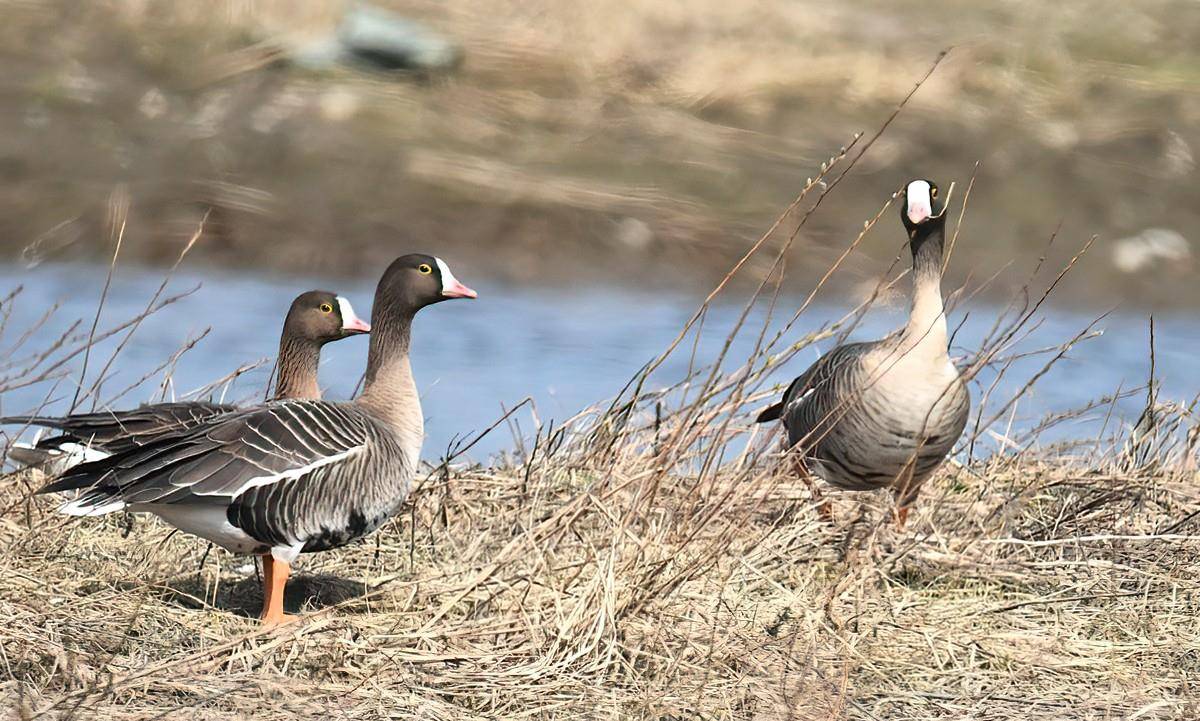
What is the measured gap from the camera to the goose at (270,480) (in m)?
5.15

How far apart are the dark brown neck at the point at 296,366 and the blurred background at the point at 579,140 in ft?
18.8

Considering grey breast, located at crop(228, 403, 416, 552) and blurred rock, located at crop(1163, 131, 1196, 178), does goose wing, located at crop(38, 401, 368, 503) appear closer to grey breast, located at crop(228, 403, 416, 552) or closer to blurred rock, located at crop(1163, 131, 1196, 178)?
grey breast, located at crop(228, 403, 416, 552)

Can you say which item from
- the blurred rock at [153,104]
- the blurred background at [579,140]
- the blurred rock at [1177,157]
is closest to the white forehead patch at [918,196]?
the blurred background at [579,140]

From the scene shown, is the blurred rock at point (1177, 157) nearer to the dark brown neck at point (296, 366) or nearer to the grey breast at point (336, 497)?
the dark brown neck at point (296, 366)

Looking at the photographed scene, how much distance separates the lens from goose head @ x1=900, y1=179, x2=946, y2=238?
6.44m

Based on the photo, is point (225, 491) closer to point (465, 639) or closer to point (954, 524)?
point (465, 639)

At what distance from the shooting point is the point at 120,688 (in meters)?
4.41

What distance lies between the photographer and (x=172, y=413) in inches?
233

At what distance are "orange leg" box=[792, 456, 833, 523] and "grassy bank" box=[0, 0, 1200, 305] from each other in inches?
262

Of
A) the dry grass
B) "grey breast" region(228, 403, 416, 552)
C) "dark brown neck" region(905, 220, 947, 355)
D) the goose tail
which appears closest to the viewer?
the dry grass

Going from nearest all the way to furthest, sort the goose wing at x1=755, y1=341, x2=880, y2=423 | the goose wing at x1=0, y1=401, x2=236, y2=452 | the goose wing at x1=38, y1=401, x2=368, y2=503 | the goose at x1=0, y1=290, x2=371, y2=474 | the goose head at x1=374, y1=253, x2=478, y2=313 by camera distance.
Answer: the goose wing at x1=38, y1=401, x2=368, y2=503
the goose wing at x1=0, y1=401, x2=236, y2=452
the goose at x1=0, y1=290, x2=371, y2=474
the goose head at x1=374, y1=253, x2=478, y2=313
the goose wing at x1=755, y1=341, x2=880, y2=423

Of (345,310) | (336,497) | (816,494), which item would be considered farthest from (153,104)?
(336,497)

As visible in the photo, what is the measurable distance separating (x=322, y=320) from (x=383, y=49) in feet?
32.7

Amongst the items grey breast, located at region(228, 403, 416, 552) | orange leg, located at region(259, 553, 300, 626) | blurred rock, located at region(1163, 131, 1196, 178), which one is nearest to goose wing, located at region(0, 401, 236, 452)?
grey breast, located at region(228, 403, 416, 552)
